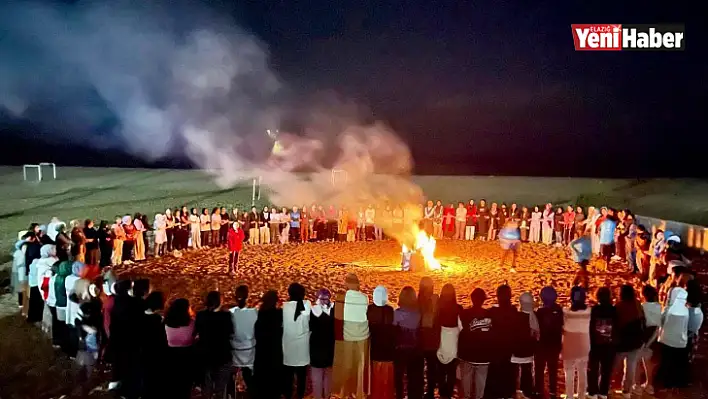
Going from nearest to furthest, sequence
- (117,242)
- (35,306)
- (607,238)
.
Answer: (35,306) < (607,238) < (117,242)

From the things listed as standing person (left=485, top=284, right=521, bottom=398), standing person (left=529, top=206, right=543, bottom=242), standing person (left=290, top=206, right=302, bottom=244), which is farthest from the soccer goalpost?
standing person (left=485, top=284, right=521, bottom=398)

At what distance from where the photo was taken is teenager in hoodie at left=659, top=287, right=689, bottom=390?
736 centimetres

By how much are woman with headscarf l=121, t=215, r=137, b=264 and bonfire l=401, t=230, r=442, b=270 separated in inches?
303

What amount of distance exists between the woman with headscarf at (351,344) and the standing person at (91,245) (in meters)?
8.30

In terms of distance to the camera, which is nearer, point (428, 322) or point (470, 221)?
point (428, 322)

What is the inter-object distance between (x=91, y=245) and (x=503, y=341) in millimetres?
11034

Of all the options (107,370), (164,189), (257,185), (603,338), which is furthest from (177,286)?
(164,189)

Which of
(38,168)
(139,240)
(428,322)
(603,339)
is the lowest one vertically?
(139,240)

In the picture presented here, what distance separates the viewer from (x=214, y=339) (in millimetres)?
6676

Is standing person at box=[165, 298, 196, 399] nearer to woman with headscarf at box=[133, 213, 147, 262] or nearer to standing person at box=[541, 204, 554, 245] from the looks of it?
woman with headscarf at box=[133, 213, 147, 262]

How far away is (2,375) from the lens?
8.22 m

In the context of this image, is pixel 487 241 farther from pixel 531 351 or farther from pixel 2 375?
pixel 2 375

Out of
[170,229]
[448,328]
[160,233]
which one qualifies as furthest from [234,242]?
[448,328]

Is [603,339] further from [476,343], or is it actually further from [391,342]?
[391,342]
